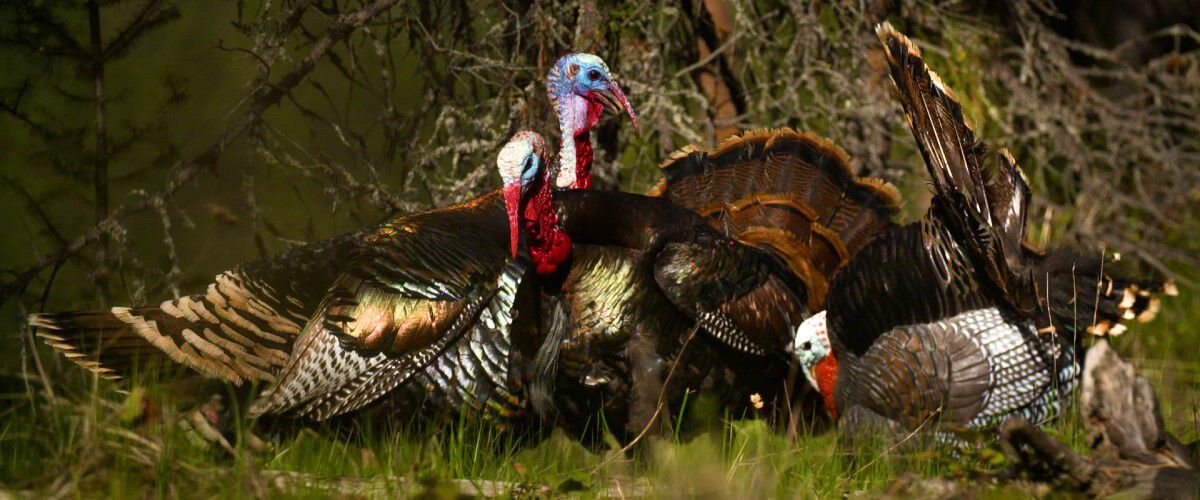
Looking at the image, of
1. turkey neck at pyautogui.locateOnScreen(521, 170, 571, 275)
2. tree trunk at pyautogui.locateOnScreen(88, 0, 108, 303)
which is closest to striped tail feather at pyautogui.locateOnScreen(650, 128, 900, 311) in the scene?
turkey neck at pyautogui.locateOnScreen(521, 170, 571, 275)

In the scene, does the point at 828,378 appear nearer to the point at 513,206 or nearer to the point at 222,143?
the point at 513,206

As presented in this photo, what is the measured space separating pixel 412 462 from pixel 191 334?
936mm

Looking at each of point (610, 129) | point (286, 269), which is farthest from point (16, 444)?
point (610, 129)

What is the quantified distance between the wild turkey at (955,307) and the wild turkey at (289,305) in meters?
1.23

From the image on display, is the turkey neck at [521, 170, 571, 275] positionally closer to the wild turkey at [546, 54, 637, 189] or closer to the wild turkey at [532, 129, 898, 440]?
the wild turkey at [532, 129, 898, 440]

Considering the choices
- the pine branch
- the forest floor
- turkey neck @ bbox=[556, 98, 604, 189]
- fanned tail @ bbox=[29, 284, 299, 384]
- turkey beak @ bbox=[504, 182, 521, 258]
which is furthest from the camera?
turkey neck @ bbox=[556, 98, 604, 189]

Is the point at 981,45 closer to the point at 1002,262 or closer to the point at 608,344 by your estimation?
the point at 1002,262

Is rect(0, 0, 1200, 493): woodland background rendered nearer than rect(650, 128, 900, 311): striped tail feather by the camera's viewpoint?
Yes

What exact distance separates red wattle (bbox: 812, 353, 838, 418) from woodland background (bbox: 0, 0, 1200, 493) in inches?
44.3

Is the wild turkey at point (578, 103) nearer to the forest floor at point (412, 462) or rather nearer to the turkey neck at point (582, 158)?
the turkey neck at point (582, 158)

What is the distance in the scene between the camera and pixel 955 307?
383cm

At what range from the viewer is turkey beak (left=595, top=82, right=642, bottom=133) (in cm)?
431

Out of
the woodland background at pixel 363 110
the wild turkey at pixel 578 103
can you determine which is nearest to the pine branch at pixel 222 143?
the woodland background at pixel 363 110

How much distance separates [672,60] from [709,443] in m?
2.61
